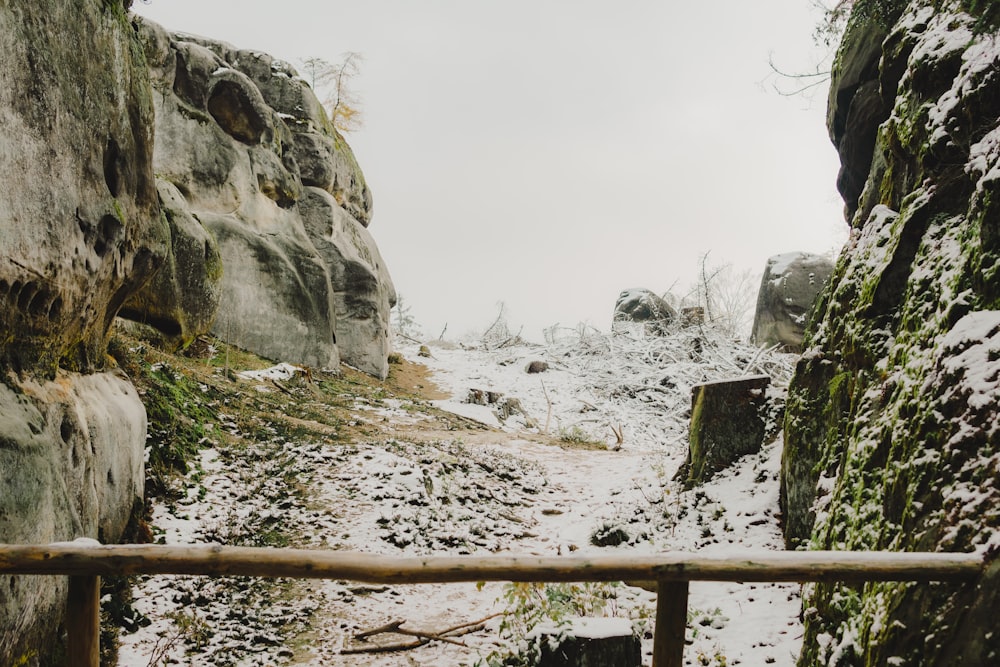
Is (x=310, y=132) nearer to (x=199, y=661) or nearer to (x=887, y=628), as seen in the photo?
(x=199, y=661)

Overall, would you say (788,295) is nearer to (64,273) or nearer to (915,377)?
(915,377)

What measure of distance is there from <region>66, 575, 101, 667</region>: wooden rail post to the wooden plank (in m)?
0.13

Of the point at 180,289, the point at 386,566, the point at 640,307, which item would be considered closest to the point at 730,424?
the point at 386,566

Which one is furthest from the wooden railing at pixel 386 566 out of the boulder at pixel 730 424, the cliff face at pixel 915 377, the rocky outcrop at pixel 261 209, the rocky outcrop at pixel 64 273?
the rocky outcrop at pixel 261 209

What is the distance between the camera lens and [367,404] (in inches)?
601

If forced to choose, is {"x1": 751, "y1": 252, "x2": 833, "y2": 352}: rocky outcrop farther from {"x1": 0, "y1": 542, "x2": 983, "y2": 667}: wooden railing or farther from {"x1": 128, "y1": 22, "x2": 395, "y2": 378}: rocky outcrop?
{"x1": 0, "y1": 542, "x2": 983, "y2": 667}: wooden railing

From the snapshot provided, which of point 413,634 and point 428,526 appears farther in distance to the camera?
point 428,526

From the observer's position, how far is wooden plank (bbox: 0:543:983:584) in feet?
8.34

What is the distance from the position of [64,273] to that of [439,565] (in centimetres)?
402

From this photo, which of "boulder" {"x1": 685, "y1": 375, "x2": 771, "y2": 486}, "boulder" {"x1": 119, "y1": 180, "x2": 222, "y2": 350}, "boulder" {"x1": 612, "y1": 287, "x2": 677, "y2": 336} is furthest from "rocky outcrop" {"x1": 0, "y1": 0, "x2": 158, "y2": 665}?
"boulder" {"x1": 612, "y1": 287, "x2": 677, "y2": 336}

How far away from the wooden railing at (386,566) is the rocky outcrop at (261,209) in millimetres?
10376

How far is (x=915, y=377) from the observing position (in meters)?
3.46

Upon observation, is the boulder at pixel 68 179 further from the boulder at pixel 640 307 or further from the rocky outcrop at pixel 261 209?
the boulder at pixel 640 307

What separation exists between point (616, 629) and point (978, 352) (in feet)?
9.23
